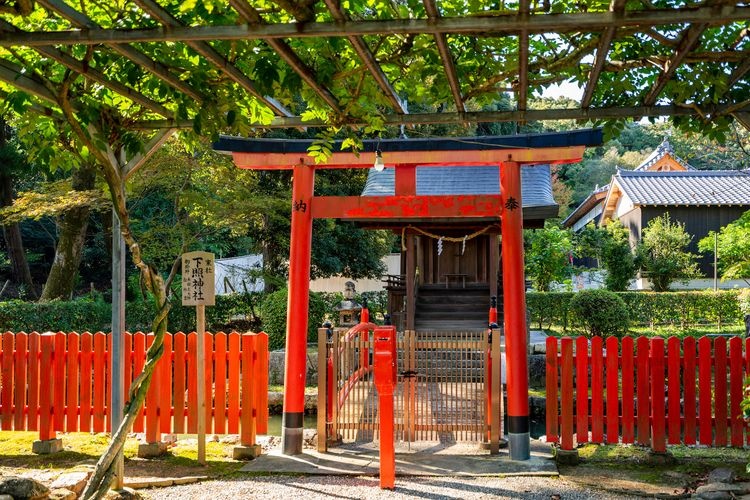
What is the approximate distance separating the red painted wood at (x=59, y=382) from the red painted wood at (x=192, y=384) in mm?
1526

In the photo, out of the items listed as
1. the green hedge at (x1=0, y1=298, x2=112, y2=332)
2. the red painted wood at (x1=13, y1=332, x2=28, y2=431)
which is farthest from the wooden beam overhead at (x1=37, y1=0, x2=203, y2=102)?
the green hedge at (x1=0, y1=298, x2=112, y2=332)

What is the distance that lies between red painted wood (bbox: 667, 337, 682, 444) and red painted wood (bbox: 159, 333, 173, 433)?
214 inches

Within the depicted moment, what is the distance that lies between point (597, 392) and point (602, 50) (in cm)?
426

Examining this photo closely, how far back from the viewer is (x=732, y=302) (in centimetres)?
2230

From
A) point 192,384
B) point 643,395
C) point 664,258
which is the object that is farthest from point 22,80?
point 664,258

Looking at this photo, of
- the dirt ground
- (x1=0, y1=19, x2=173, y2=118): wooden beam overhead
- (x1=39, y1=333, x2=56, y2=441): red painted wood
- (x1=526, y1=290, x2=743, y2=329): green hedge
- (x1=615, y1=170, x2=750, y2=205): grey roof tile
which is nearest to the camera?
(x1=0, y1=19, x2=173, y2=118): wooden beam overhead

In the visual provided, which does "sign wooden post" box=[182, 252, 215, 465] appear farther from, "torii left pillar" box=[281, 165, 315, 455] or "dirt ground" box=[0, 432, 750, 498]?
"torii left pillar" box=[281, 165, 315, 455]

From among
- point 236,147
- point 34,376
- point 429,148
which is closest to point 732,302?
point 429,148

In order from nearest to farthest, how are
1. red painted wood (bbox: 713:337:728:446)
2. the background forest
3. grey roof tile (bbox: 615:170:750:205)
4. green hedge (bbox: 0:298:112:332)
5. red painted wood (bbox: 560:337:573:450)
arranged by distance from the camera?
red painted wood (bbox: 713:337:728:446), red painted wood (bbox: 560:337:573:450), green hedge (bbox: 0:298:112:332), the background forest, grey roof tile (bbox: 615:170:750:205)

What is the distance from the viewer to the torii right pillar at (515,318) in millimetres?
7531

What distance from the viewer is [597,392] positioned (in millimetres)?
7531

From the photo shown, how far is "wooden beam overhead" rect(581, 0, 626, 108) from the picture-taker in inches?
141

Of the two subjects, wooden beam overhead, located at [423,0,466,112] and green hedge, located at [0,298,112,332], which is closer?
wooden beam overhead, located at [423,0,466,112]

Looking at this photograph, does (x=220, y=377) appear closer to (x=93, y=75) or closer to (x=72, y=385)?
(x=72, y=385)
